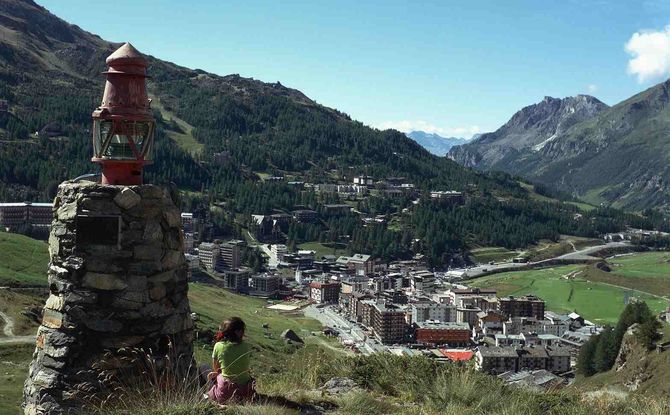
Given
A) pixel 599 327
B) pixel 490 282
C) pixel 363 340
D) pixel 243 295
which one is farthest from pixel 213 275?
pixel 599 327

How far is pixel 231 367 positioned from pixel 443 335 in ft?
238

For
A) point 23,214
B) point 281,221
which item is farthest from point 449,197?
point 23,214

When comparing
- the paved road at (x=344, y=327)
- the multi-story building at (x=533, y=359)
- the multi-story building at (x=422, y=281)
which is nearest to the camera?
the multi-story building at (x=533, y=359)

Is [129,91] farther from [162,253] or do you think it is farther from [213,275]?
[213,275]

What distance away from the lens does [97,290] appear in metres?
6.63

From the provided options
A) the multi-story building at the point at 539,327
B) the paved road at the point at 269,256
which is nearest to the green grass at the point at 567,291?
the multi-story building at the point at 539,327

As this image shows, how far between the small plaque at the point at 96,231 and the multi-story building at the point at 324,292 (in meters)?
93.3

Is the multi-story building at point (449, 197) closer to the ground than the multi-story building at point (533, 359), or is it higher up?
higher up

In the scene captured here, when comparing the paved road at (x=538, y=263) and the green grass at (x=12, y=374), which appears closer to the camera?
the green grass at (x=12, y=374)

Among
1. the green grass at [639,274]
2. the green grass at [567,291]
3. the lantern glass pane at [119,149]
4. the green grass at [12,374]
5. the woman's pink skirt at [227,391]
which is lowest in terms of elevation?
the green grass at [567,291]

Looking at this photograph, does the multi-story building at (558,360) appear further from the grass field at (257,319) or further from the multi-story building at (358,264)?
the multi-story building at (358,264)

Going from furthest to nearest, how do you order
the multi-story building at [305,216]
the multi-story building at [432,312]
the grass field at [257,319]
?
the multi-story building at [305,216] → the multi-story building at [432,312] → the grass field at [257,319]

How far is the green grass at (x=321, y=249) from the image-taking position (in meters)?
142

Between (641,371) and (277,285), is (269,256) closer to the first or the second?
(277,285)
